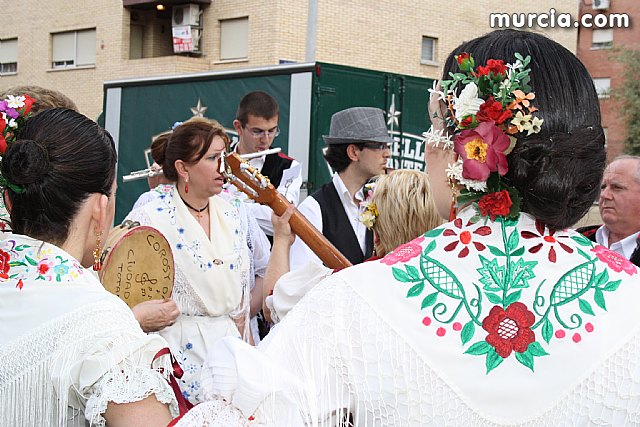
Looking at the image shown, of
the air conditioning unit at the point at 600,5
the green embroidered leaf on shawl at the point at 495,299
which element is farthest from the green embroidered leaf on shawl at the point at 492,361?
the air conditioning unit at the point at 600,5

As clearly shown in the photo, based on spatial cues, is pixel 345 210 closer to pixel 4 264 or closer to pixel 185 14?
pixel 4 264

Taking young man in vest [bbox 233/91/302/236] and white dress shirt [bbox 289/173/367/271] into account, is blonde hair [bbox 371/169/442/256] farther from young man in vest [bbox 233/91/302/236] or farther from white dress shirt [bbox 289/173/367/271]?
young man in vest [bbox 233/91/302/236]

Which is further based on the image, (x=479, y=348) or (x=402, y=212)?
(x=402, y=212)

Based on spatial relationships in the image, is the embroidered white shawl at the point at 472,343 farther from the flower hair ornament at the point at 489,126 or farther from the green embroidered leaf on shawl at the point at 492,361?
the flower hair ornament at the point at 489,126

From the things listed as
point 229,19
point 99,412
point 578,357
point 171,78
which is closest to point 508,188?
point 578,357

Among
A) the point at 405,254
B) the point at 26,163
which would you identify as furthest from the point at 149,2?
the point at 405,254

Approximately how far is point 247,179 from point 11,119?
211 cm

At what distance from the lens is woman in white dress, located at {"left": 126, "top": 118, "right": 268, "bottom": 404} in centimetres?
434

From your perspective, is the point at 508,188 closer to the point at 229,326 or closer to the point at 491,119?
the point at 491,119

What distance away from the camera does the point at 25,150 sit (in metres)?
2.29

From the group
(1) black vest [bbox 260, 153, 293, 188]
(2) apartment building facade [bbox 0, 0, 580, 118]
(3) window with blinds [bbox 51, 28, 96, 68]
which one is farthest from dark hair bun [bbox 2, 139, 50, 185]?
(3) window with blinds [bbox 51, 28, 96, 68]

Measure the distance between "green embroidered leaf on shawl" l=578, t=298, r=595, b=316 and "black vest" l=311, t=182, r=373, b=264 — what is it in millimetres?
3096

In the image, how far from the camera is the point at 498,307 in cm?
190

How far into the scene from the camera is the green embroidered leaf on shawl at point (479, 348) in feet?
6.18
